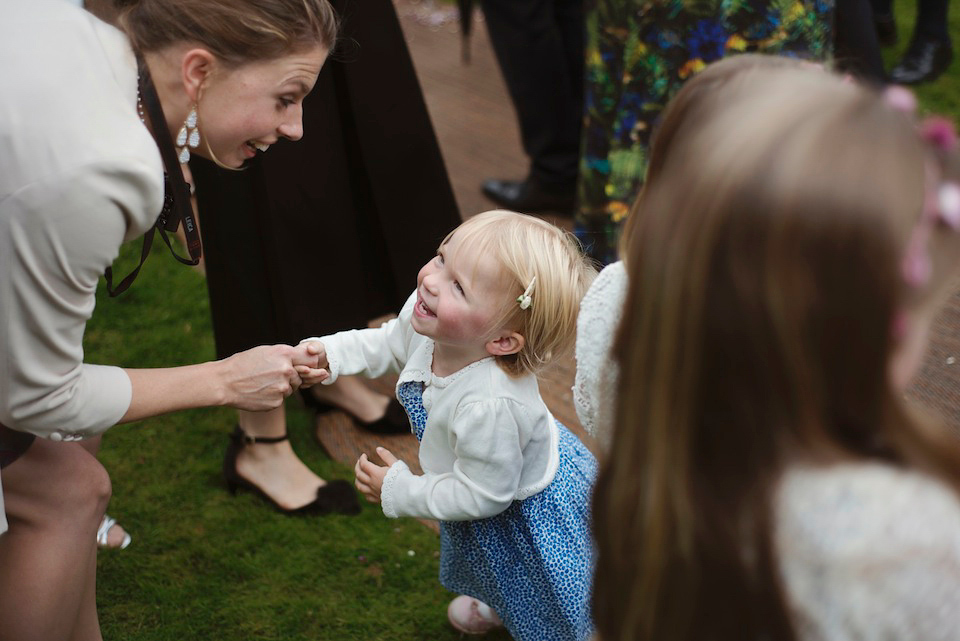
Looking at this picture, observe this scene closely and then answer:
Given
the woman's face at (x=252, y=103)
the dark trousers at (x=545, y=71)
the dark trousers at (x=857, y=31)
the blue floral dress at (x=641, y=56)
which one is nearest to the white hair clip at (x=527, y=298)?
the woman's face at (x=252, y=103)

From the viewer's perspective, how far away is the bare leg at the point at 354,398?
3166 mm

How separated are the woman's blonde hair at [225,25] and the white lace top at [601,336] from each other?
0.76 metres

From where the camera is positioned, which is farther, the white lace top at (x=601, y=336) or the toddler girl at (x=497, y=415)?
the toddler girl at (x=497, y=415)

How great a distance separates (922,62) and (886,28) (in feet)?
1.38

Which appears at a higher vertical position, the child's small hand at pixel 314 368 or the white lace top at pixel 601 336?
the white lace top at pixel 601 336

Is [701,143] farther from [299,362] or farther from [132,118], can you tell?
[299,362]

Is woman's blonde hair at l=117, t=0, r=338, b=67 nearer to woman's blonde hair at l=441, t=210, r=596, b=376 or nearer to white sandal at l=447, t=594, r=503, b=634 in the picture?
woman's blonde hair at l=441, t=210, r=596, b=376

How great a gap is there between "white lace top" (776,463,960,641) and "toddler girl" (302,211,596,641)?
31.3 inches

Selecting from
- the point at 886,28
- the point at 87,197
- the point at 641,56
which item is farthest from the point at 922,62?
the point at 87,197

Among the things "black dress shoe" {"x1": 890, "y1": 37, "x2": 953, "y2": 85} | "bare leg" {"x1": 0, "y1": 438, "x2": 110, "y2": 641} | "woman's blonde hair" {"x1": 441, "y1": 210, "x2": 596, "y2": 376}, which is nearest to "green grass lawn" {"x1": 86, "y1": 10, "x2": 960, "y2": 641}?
"bare leg" {"x1": 0, "y1": 438, "x2": 110, "y2": 641}

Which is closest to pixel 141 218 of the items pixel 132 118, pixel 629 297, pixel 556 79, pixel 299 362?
pixel 132 118

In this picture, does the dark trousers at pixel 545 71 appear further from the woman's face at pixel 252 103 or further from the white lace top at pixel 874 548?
the white lace top at pixel 874 548

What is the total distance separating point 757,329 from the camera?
1057mm

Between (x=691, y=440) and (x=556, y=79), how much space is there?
11.0 ft
